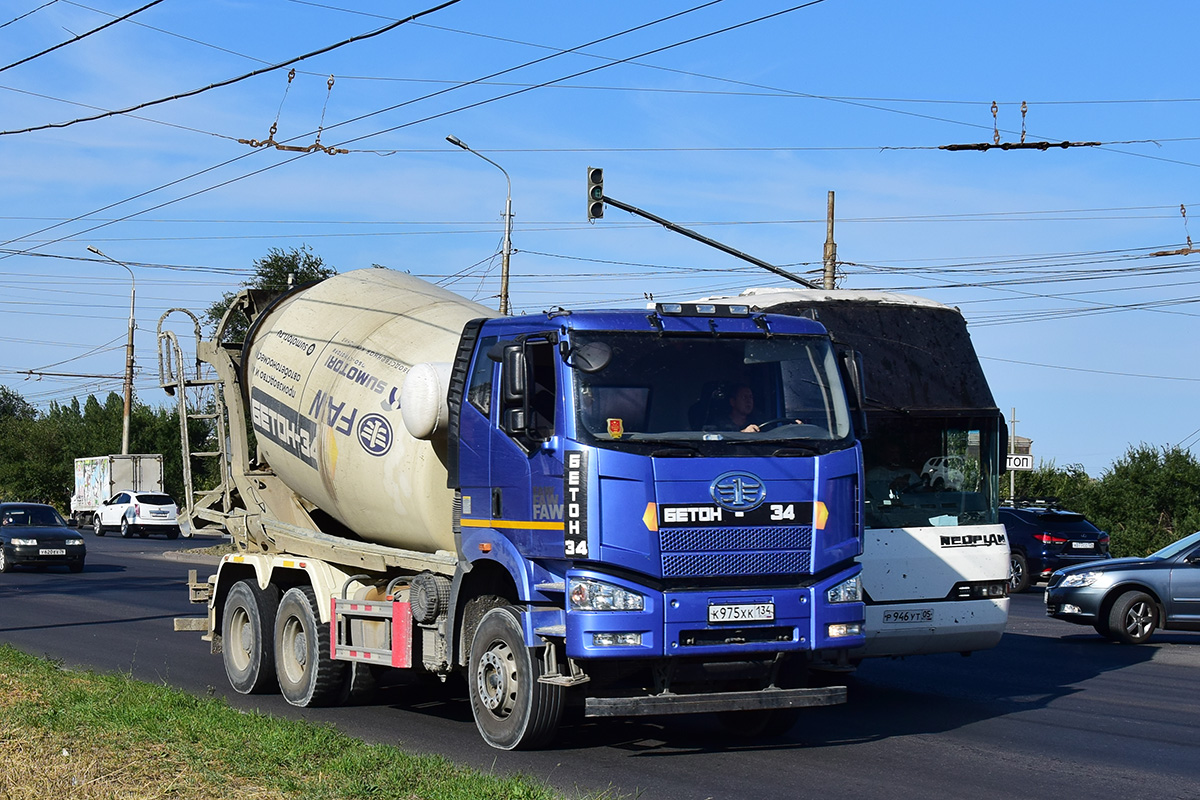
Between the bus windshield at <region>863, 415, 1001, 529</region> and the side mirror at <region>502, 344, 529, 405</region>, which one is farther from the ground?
the side mirror at <region>502, 344, 529, 405</region>

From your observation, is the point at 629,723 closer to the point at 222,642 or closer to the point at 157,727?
the point at 157,727

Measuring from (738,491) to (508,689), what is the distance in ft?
6.73

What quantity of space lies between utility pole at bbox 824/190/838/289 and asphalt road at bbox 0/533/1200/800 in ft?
35.7

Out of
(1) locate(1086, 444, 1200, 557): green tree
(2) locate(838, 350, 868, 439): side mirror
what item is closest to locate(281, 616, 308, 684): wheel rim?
(2) locate(838, 350, 868, 439): side mirror

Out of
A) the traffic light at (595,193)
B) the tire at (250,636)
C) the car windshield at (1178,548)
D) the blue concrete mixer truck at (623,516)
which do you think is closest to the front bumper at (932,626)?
the blue concrete mixer truck at (623,516)

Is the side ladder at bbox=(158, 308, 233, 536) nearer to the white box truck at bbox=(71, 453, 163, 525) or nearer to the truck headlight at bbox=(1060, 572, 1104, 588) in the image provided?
the truck headlight at bbox=(1060, 572, 1104, 588)

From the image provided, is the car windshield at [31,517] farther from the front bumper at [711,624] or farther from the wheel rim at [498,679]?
the front bumper at [711,624]

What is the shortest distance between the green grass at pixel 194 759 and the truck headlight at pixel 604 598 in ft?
3.54

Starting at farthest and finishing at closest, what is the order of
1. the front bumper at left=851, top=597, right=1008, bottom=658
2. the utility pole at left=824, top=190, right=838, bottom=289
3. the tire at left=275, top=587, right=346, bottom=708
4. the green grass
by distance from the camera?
the utility pole at left=824, top=190, right=838, bottom=289, the tire at left=275, top=587, right=346, bottom=708, the front bumper at left=851, top=597, right=1008, bottom=658, the green grass

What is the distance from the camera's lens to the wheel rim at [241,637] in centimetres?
1241

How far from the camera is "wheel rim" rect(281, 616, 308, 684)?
11609mm

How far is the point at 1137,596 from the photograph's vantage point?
17125 millimetres

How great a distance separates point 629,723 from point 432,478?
239cm

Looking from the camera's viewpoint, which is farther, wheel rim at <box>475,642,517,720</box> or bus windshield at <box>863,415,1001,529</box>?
bus windshield at <box>863,415,1001,529</box>
